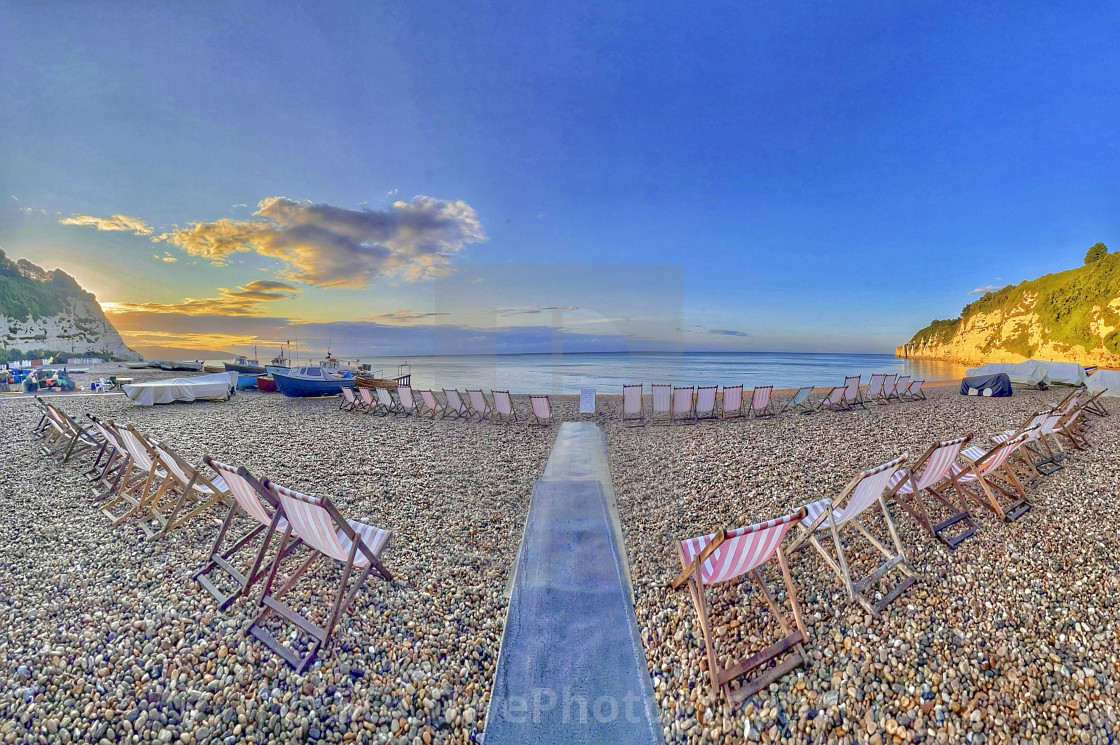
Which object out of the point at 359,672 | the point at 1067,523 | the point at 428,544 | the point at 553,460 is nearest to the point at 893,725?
the point at 359,672

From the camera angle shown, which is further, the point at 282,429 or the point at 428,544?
the point at 282,429

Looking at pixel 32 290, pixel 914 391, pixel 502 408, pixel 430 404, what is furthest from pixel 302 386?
pixel 32 290

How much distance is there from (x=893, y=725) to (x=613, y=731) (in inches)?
47.0

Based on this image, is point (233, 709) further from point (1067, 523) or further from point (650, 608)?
point (1067, 523)

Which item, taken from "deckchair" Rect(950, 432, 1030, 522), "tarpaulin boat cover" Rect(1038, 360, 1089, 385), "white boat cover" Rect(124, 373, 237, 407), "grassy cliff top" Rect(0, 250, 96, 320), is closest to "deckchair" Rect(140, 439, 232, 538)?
"deckchair" Rect(950, 432, 1030, 522)

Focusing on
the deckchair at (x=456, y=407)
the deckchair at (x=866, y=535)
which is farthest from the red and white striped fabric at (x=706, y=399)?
the deckchair at (x=866, y=535)

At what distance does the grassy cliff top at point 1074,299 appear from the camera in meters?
36.7

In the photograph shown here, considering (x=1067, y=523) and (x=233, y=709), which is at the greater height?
(x=1067, y=523)

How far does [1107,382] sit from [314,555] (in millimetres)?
21545

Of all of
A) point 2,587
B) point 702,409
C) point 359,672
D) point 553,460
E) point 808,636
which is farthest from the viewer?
point 702,409

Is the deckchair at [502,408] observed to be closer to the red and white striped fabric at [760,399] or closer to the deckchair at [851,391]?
the red and white striped fabric at [760,399]

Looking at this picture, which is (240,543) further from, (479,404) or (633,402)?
(633,402)

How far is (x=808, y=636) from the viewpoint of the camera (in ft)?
8.25

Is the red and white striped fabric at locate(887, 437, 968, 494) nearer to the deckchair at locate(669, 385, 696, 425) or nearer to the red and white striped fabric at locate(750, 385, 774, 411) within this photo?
the deckchair at locate(669, 385, 696, 425)
